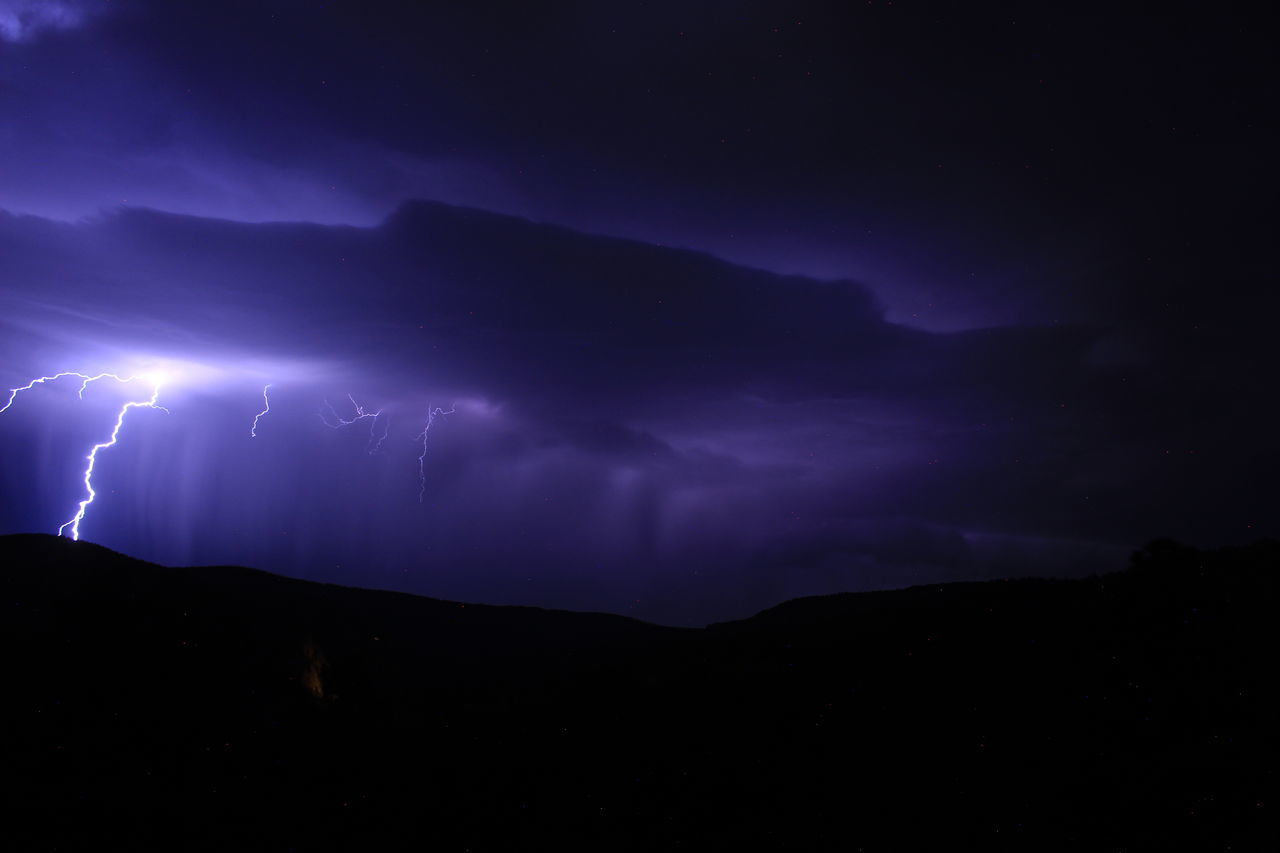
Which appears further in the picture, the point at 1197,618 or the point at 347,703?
the point at 347,703

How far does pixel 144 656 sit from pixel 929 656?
22.0 meters

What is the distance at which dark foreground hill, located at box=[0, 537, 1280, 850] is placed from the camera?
1375cm

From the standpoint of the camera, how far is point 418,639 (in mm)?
26922

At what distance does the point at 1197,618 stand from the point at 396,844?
2140 centimetres

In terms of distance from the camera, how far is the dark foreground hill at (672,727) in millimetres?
13750

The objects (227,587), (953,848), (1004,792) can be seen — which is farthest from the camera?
(227,587)

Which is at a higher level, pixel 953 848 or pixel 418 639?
pixel 418 639

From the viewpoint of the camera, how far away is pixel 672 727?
18625mm

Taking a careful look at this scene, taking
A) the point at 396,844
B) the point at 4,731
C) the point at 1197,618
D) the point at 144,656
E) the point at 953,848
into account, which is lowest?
the point at 396,844

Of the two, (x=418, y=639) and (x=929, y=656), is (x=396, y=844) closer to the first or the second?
(x=418, y=639)

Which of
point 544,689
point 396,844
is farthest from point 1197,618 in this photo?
point 396,844

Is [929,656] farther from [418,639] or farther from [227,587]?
[227,587]

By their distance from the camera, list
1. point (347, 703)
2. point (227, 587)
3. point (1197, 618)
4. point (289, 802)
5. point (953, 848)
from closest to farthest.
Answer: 1. point (953, 848)
2. point (289, 802)
3. point (1197, 618)
4. point (347, 703)
5. point (227, 587)

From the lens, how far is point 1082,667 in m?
17.1
